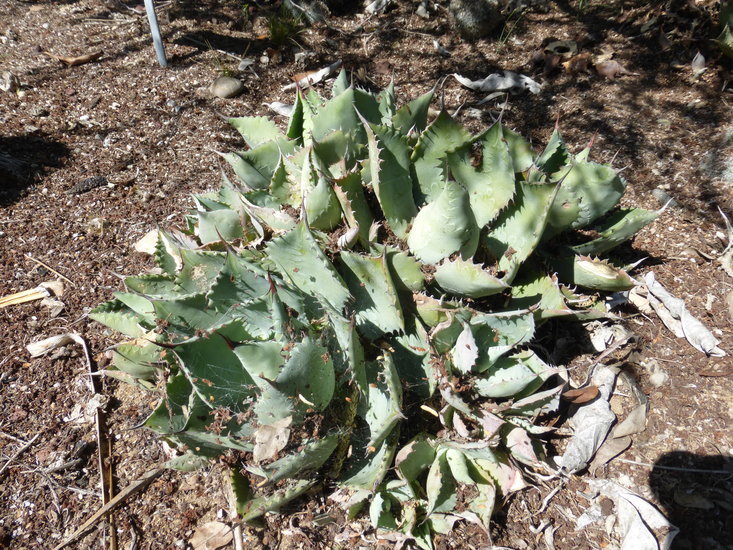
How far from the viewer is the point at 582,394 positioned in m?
1.88

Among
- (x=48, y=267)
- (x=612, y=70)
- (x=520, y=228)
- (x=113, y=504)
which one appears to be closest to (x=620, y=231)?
(x=520, y=228)

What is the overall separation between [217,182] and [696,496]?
2669mm

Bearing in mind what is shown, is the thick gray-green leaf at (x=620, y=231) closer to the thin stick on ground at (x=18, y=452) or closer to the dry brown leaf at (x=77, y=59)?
the thin stick on ground at (x=18, y=452)

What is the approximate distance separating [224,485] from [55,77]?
3328mm

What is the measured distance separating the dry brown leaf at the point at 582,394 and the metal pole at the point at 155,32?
325 cm

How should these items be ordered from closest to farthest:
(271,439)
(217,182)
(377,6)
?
(271,439) < (217,182) < (377,6)

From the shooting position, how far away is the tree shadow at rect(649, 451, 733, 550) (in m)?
1.64

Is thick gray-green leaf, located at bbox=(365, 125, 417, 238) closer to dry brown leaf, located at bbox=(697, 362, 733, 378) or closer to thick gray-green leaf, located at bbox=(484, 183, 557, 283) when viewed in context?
thick gray-green leaf, located at bbox=(484, 183, 557, 283)

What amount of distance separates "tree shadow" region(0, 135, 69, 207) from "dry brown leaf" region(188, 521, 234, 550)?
2.24 meters

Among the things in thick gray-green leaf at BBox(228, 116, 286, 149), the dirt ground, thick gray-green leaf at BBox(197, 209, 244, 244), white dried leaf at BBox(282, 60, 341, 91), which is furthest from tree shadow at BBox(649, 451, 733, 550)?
white dried leaf at BBox(282, 60, 341, 91)

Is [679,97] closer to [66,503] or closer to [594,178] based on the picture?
[594,178]

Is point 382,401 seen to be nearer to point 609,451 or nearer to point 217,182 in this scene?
point 609,451

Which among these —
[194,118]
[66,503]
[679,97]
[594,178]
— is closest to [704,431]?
[594,178]

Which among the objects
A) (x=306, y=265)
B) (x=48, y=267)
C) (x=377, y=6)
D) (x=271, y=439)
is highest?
(x=377, y=6)
